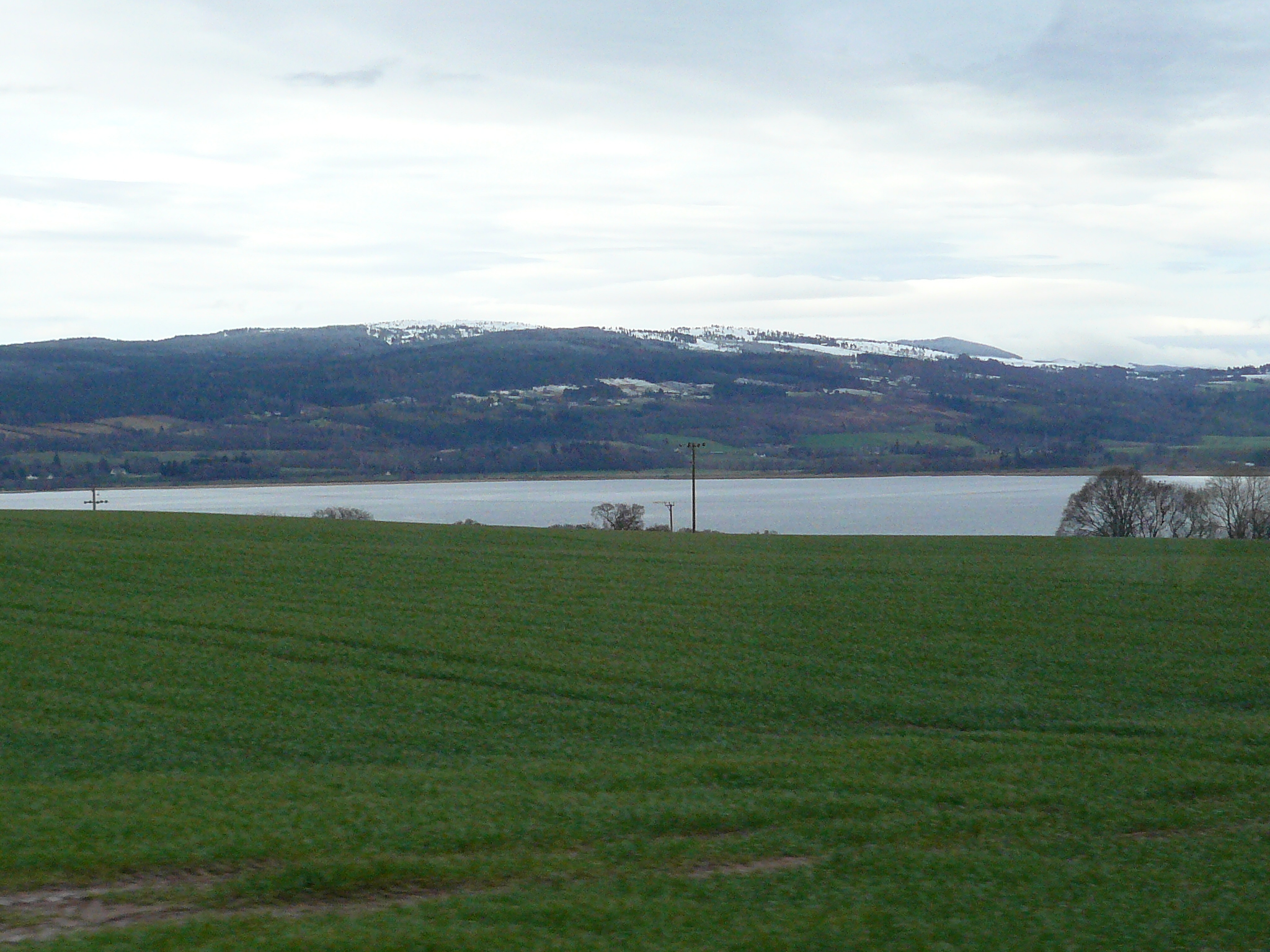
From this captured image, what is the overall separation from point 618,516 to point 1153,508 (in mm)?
33734

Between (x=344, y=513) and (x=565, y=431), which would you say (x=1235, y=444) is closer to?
(x=344, y=513)

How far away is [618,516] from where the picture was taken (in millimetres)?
75188

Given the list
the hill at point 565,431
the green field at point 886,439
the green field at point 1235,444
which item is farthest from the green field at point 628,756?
the green field at point 886,439

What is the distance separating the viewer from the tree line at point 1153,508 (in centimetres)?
6750

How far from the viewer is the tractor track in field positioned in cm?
687

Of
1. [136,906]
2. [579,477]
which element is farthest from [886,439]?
[136,906]

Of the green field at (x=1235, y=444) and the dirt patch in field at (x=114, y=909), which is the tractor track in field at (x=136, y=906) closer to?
the dirt patch in field at (x=114, y=909)

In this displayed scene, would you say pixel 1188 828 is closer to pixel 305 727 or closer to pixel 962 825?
pixel 962 825

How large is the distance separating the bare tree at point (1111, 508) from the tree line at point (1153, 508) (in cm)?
4

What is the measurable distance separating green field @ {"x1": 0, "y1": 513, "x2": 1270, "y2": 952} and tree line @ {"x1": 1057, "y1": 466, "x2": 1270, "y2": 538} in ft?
137

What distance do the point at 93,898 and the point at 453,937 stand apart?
260cm

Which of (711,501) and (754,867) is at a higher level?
(754,867)

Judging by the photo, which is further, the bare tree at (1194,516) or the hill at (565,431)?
the hill at (565,431)

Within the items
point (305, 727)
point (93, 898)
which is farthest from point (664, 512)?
point (93, 898)
